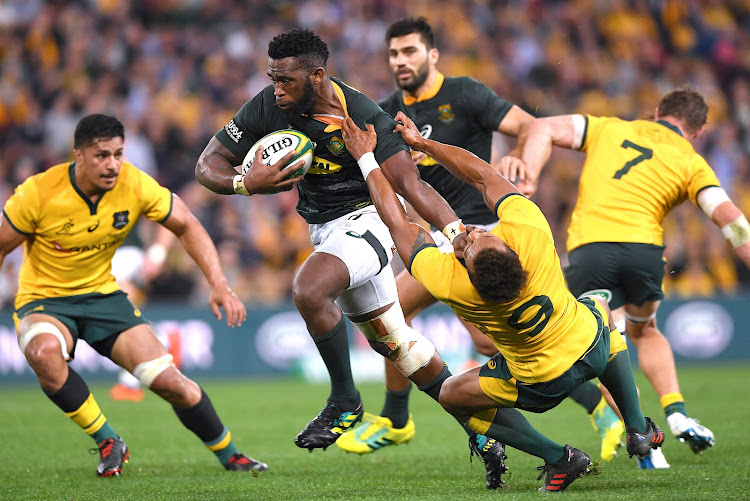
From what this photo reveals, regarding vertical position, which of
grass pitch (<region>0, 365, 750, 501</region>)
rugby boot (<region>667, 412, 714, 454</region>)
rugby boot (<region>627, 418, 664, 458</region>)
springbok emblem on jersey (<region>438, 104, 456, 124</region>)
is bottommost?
grass pitch (<region>0, 365, 750, 501</region>)

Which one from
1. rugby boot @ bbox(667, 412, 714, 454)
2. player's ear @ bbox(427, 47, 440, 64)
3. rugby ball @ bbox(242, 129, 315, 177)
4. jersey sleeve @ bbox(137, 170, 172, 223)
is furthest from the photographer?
player's ear @ bbox(427, 47, 440, 64)

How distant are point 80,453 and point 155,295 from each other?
6.18m

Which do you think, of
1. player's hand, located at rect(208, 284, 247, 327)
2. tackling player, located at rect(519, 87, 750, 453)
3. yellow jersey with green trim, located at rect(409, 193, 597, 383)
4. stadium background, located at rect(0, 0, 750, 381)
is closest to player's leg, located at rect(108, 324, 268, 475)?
player's hand, located at rect(208, 284, 247, 327)

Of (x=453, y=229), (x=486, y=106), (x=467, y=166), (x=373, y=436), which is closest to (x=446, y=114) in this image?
(x=486, y=106)

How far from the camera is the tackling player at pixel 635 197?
6.45m

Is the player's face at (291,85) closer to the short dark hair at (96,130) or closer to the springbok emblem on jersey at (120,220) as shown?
the short dark hair at (96,130)

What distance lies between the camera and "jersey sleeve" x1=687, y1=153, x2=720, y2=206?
6.36m

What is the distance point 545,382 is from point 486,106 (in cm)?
268

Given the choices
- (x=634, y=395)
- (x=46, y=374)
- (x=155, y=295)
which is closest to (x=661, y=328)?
(x=155, y=295)

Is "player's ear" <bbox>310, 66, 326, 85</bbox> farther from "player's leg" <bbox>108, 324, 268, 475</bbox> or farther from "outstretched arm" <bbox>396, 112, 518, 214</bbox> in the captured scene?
"player's leg" <bbox>108, 324, 268, 475</bbox>

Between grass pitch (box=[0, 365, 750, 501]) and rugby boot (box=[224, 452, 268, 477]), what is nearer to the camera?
grass pitch (box=[0, 365, 750, 501])

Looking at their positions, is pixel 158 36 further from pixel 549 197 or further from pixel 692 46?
pixel 692 46

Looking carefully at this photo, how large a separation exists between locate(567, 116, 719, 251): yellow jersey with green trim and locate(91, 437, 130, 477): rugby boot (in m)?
3.45

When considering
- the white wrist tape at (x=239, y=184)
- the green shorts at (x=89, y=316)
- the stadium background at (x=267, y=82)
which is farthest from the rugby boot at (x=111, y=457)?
the stadium background at (x=267, y=82)
